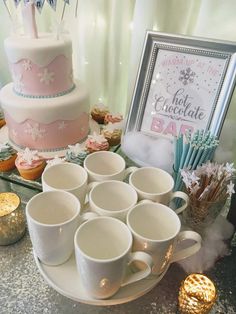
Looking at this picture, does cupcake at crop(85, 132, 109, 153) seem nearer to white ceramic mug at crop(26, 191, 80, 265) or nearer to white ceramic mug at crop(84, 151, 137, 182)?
white ceramic mug at crop(84, 151, 137, 182)

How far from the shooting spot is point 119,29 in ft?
3.33

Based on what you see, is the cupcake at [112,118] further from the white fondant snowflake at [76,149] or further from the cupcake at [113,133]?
the white fondant snowflake at [76,149]

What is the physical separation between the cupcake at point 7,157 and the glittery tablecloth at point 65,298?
272 millimetres

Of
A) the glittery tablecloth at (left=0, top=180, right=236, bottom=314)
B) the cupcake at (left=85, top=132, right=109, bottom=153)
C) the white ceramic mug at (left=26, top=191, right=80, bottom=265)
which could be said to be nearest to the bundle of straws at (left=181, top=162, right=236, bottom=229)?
the glittery tablecloth at (left=0, top=180, right=236, bottom=314)

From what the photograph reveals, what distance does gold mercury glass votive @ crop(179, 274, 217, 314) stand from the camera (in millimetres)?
542

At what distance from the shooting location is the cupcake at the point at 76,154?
85 centimetres

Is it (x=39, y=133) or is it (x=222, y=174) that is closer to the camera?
(x=222, y=174)

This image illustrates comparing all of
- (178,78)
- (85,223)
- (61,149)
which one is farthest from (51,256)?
(178,78)

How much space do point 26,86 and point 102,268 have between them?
589 millimetres

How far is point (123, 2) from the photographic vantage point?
0.96 m

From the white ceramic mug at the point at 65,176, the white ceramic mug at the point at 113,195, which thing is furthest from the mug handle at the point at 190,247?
the white ceramic mug at the point at 65,176

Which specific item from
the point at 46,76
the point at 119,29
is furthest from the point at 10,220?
the point at 119,29

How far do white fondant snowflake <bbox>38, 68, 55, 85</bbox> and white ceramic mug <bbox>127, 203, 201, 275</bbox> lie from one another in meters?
0.47

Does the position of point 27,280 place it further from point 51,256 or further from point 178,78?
point 178,78
